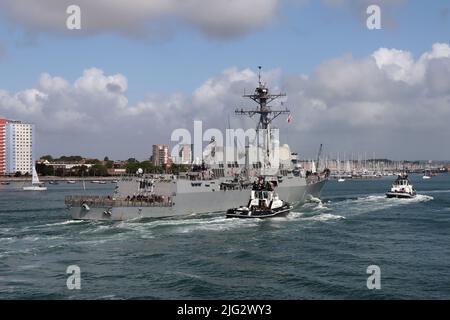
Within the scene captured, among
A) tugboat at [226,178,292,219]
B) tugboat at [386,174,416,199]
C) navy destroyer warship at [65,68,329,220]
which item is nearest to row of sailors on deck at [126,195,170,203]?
navy destroyer warship at [65,68,329,220]

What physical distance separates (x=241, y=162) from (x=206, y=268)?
46.2m

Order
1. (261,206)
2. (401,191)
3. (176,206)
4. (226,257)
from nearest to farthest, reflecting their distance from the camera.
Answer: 1. (226,257)
2. (261,206)
3. (176,206)
4. (401,191)

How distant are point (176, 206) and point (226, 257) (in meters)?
23.3

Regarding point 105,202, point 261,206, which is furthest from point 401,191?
point 105,202

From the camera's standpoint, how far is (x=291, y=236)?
46969mm

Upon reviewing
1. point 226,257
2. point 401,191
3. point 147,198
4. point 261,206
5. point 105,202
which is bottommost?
point 226,257

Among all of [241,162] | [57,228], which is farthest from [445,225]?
[57,228]

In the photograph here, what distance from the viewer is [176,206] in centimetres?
5997

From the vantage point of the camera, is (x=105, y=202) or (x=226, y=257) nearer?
(x=226, y=257)

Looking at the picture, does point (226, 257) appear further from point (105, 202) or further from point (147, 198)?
point (147, 198)

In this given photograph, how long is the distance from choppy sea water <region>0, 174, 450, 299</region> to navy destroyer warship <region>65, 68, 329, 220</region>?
2.39 metres

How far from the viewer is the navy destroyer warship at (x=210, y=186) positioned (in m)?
56.4
